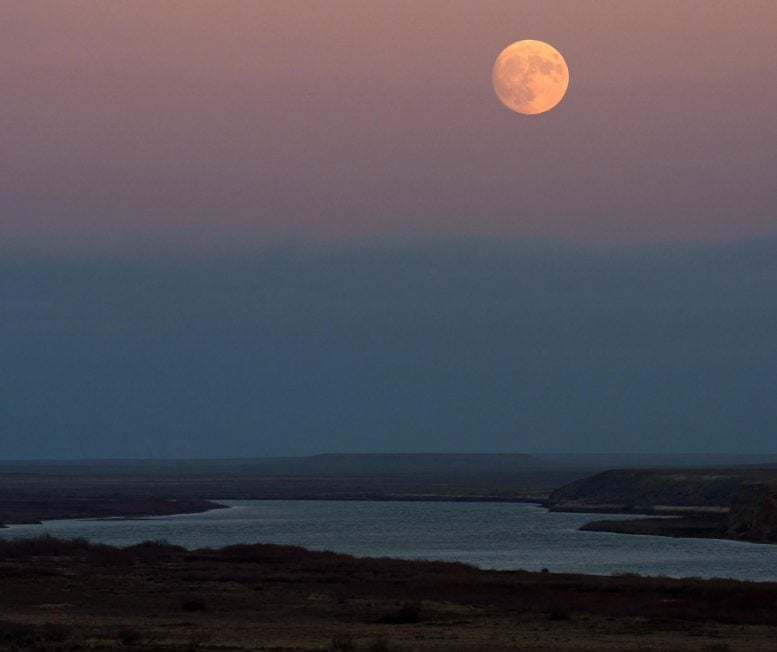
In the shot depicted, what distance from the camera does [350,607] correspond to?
53594mm

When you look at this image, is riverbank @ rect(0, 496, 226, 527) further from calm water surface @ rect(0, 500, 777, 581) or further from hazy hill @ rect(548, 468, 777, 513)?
hazy hill @ rect(548, 468, 777, 513)

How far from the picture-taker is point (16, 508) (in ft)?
498

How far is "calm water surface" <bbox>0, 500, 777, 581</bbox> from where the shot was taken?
263 feet

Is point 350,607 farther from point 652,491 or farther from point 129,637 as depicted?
point 652,491

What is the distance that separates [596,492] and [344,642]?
12755 centimetres

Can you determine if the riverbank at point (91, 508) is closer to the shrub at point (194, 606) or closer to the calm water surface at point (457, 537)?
the calm water surface at point (457, 537)

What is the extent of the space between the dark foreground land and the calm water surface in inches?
485

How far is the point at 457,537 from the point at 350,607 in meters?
52.9

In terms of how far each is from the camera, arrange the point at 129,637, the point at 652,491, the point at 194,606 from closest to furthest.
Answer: the point at 129,637, the point at 194,606, the point at 652,491

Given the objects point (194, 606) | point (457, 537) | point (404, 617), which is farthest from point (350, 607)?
point (457, 537)

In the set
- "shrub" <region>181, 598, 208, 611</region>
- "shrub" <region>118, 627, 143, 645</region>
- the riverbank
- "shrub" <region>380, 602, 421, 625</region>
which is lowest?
"shrub" <region>118, 627, 143, 645</region>

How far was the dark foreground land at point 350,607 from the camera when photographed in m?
42.1

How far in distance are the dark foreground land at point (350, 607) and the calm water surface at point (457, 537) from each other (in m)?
12.3

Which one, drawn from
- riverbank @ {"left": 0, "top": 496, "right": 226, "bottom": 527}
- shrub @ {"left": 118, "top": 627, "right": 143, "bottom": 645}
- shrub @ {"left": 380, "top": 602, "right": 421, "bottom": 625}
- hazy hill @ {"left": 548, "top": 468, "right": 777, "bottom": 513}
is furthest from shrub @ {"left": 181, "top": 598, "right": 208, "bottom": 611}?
hazy hill @ {"left": 548, "top": 468, "right": 777, "bottom": 513}
